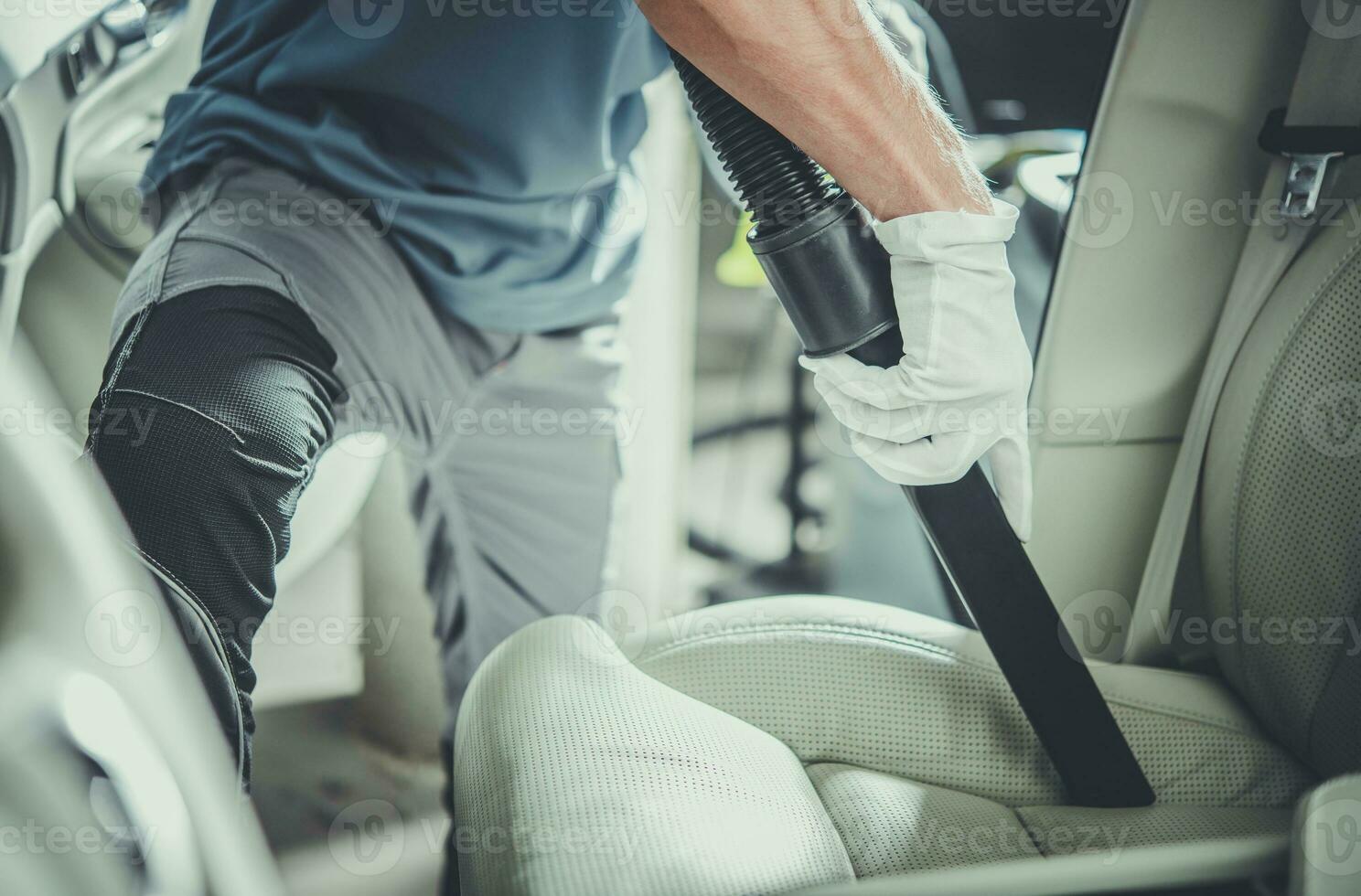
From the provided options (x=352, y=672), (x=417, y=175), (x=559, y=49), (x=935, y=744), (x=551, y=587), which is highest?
(x=559, y=49)

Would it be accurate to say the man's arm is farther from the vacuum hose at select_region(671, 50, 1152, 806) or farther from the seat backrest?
the seat backrest

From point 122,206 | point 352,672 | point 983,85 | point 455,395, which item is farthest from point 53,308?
point 983,85

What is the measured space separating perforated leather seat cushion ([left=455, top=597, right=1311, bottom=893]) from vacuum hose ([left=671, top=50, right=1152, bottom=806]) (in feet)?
0.09

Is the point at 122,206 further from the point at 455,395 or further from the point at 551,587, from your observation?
the point at 551,587

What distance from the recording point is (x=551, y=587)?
3.86 feet

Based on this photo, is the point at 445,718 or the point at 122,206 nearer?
the point at 122,206

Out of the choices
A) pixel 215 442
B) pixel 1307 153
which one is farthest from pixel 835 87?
pixel 215 442

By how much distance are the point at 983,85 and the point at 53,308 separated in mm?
1300

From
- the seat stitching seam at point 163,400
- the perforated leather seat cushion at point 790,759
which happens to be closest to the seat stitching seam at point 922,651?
the perforated leather seat cushion at point 790,759

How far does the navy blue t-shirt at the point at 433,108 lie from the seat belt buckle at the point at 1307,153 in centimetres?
55

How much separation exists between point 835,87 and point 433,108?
0.43 metres

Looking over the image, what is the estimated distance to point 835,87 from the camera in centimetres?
55

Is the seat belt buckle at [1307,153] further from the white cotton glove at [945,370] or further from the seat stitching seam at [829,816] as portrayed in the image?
the seat stitching seam at [829,816]

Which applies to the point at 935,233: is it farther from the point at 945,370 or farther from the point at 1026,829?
the point at 1026,829
